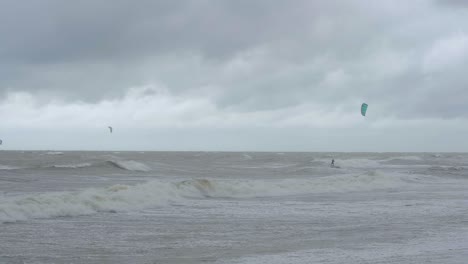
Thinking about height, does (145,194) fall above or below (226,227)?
above

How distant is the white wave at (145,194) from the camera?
13258 millimetres

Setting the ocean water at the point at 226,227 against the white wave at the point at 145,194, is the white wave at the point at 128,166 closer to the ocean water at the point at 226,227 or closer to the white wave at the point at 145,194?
the white wave at the point at 145,194

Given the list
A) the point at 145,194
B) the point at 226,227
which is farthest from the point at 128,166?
the point at 226,227

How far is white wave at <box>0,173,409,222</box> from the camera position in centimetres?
1326

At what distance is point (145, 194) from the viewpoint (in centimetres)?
1678

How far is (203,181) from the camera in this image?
20.5 m

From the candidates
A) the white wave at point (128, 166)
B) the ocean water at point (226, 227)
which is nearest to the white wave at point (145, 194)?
the ocean water at point (226, 227)

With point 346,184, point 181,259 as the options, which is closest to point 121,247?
point 181,259

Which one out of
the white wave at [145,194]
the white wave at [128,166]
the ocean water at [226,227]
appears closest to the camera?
the ocean water at [226,227]

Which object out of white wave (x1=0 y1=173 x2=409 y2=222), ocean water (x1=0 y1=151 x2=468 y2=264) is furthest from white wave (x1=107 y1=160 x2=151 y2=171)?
ocean water (x1=0 y1=151 x2=468 y2=264)

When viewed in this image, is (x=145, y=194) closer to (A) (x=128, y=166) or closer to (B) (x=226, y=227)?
(B) (x=226, y=227)

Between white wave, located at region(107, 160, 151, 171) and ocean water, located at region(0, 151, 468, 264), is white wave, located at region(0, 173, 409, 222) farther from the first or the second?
white wave, located at region(107, 160, 151, 171)

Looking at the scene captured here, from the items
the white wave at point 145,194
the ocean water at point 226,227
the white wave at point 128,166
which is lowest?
the ocean water at point 226,227

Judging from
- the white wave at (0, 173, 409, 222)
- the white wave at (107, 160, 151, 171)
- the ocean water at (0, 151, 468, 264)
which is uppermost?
the white wave at (107, 160, 151, 171)
